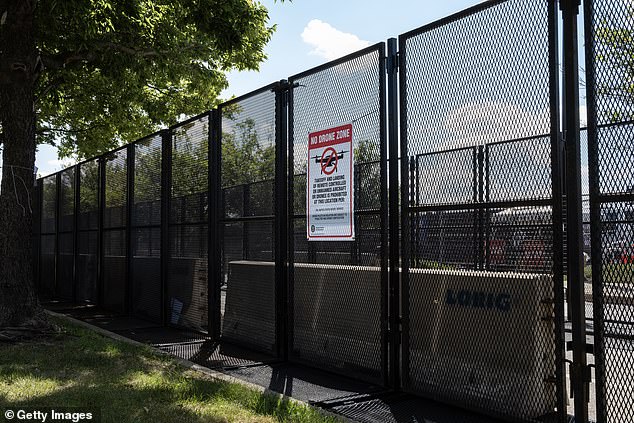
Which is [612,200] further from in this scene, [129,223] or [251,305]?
[129,223]

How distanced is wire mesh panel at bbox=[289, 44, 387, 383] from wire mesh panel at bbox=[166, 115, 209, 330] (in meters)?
2.51

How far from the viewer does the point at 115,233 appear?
42.4 feet

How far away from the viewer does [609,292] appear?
4.18m

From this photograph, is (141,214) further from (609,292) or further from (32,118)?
(609,292)

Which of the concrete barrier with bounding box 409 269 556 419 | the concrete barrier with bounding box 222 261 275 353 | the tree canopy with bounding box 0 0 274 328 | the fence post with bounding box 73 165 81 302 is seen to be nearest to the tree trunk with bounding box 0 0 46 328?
the tree canopy with bounding box 0 0 274 328

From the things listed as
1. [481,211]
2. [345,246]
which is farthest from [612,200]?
[345,246]

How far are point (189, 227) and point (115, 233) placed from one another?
3.86 metres

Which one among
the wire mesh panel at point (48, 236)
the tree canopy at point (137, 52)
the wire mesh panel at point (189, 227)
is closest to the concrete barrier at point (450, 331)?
the wire mesh panel at point (189, 227)

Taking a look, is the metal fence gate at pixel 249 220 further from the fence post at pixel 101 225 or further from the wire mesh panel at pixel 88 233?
the wire mesh panel at pixel 88 233

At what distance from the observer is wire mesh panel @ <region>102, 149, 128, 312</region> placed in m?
12.5

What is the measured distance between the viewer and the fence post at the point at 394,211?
5922mm

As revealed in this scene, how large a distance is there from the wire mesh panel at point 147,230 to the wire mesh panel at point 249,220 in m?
2.49

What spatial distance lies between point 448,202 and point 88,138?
706 inches

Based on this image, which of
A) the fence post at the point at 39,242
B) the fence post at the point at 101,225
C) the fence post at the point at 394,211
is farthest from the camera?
the fence post at the point at 39,242
